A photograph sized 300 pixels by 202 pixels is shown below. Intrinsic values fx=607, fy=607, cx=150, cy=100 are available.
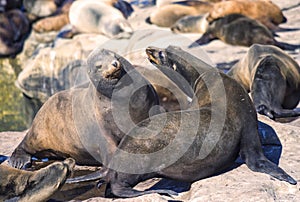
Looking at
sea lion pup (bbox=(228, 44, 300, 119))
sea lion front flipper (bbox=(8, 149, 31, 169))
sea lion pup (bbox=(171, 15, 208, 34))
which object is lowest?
sea lion pup (bbox=(171, 15, 208, 34))

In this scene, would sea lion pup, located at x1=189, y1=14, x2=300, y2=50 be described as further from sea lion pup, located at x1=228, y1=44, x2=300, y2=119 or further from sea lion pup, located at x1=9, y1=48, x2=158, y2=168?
sea lion pup, located at x1=9, y1=48, x2=158, y2=168

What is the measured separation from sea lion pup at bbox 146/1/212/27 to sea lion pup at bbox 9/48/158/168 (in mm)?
7880

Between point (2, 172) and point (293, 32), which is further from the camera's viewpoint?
point (293, 32)

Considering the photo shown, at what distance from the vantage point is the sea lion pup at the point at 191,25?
11.7 meters

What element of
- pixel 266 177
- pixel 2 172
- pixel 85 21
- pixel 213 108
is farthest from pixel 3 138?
pixel 85 21

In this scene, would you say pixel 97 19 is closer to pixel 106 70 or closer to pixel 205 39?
pixel 205 39

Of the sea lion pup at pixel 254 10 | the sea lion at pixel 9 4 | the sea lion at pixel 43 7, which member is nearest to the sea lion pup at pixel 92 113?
the sea lion pup at pixel 254 10

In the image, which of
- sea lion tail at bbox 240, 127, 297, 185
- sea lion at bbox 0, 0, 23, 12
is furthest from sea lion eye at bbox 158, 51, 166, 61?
sea lion at bbox 0, 0, 23, 12

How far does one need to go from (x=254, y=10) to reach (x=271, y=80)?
18.5 ft

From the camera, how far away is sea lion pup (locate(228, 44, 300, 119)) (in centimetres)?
555

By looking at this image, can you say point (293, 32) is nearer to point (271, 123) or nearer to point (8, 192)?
point (271, 123)

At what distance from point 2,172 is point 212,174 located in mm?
1303

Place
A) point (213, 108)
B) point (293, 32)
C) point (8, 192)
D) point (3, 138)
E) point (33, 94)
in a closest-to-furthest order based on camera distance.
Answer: point (8, 192) < point (213, 108) < point (3, 138) < point (293, 32) < point (33, 94)

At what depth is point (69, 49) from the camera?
1084 cm
